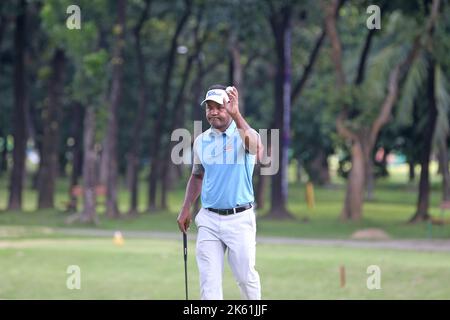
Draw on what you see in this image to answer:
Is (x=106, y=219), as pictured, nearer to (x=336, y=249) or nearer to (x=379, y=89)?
(x=379, y=89)

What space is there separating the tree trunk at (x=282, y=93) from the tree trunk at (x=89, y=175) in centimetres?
685

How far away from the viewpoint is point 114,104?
40.4 meters

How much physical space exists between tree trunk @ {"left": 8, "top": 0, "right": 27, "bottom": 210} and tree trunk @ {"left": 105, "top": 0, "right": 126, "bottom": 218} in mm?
4809

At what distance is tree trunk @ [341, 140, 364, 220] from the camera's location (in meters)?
39.7

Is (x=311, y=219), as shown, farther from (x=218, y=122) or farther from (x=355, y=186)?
(x=218, y=122)

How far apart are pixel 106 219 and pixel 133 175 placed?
622cm

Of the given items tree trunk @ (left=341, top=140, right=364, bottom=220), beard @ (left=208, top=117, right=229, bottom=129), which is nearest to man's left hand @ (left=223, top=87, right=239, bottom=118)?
beard @ (left=208, top=117, right=229, bottom=129)

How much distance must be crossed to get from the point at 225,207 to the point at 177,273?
993cm

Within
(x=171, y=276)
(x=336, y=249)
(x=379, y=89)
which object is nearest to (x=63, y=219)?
(x=379, y=89)

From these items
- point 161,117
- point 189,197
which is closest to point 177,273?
point 189,197

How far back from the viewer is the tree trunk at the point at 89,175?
38.4 metres

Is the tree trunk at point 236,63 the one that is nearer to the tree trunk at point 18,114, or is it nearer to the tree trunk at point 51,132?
the tree trunk at point 51,132
